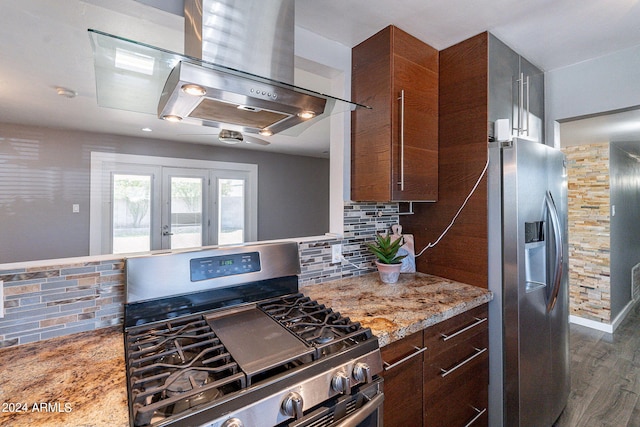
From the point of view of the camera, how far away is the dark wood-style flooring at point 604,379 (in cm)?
185

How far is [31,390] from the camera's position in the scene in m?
0.71

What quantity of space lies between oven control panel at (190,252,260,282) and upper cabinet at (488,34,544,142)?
1.48 metres

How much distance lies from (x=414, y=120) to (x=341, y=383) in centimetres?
137

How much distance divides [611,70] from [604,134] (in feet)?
5.59

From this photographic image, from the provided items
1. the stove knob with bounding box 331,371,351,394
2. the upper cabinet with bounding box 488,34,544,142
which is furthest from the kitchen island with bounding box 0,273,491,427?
the upper cabinet with bounding box 488,34,544,142

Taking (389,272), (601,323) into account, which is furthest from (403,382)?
(601,323)

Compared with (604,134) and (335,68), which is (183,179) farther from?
(604,134)

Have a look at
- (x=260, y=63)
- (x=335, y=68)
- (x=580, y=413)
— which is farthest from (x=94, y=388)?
(x=580, y=413)

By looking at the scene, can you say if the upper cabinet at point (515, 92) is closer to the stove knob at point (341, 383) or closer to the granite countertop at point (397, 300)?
the granite countertop at point (397, 300)

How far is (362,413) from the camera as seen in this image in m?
0.84

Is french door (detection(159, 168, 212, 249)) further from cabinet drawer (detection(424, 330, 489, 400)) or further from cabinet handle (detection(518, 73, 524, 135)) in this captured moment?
cabinet handle (detection(518, 73, 524, 135))

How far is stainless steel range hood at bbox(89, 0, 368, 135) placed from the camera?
0.80m

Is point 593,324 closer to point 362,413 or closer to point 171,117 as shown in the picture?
point 362,413

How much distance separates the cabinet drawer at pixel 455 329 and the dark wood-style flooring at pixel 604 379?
1084 millimetres
